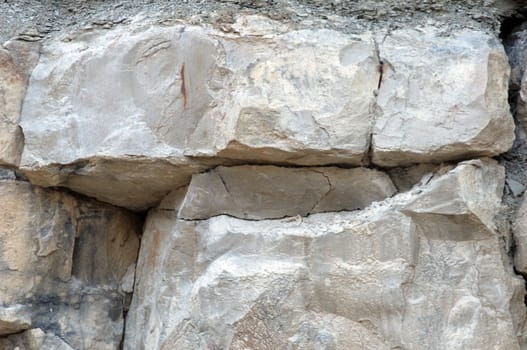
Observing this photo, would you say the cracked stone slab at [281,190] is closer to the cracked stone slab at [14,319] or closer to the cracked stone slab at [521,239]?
the cracked stone slab at [521,239]

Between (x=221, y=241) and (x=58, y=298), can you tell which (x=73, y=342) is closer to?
(x=58, y=298)

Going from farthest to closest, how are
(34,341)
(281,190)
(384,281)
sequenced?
(34,341) < (281,190) < (384,281)

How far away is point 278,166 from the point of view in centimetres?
152

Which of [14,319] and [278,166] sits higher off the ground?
[278,166]

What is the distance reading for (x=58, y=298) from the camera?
1.68m

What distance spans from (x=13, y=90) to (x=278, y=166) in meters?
0.56

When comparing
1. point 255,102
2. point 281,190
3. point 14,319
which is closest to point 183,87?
point 255,102

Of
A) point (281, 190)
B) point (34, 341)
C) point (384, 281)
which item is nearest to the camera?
point (384, 281)

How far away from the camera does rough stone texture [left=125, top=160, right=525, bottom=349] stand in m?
1.43

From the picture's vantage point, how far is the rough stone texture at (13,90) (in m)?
1.64

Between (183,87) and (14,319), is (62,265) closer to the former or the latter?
(14,319)

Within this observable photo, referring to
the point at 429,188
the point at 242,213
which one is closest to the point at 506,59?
the point at 429,188

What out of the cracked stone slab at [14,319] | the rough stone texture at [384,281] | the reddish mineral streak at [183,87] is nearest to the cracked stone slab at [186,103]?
the reddish mineral streak at [183,87]

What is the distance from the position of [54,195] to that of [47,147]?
120 mm
